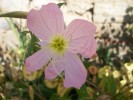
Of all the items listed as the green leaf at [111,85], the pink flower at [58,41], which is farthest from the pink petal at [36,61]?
the green leaf at [111,85]

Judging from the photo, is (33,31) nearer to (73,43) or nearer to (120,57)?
(73,43)

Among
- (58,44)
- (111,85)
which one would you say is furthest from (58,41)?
(111,85)

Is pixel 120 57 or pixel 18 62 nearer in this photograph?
pixel 18 62

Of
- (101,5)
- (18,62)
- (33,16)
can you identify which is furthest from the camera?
(101,5)

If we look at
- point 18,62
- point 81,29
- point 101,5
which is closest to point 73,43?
point 81,29

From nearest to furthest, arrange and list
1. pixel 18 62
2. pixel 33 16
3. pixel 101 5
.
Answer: pixel 33 16, pixel 18 62, pixel 101 5

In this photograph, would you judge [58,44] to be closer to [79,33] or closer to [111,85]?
[79,33]

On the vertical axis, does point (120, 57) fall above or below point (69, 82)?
below
